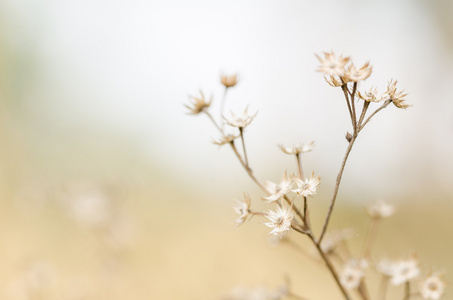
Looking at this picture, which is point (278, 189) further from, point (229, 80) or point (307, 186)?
point (229, 80)

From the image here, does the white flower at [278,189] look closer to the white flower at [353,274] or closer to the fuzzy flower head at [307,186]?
the fuzzy flower head at [307,186]

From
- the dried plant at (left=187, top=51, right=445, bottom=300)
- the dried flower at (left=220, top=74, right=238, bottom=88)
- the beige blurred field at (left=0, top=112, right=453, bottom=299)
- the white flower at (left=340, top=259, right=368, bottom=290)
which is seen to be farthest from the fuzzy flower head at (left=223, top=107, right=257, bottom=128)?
the beige blurred field at (left=0, top=112, right=453, bottom=299)

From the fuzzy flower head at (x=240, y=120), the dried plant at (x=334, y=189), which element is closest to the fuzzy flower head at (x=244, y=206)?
the dried plant at (x=334, y=189)

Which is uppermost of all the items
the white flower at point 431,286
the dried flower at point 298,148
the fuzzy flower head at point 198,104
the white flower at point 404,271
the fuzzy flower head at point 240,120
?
the fuzzy flower head at point 198,104

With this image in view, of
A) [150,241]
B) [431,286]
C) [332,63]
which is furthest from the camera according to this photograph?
Result: [150,241]

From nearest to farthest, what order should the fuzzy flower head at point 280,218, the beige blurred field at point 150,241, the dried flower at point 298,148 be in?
the fuzzy flower head at point 280,218, the dried flower at point 298,148, the beige blurred field at point 150,241

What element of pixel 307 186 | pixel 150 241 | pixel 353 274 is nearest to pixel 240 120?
pixel 307 186
